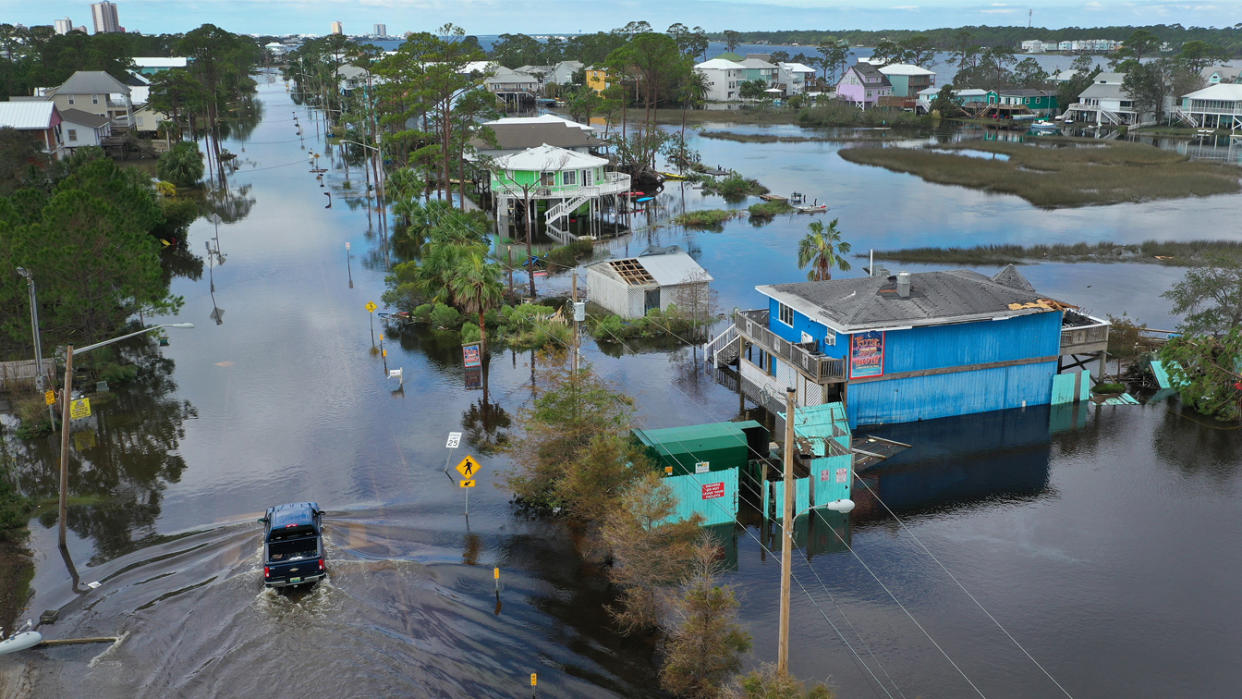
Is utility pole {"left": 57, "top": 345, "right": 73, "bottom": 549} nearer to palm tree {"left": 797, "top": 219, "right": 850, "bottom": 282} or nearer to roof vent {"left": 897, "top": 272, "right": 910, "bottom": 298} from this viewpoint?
roof vent {"left": 897, "top": 272, "right": 910, "bottom": 298}

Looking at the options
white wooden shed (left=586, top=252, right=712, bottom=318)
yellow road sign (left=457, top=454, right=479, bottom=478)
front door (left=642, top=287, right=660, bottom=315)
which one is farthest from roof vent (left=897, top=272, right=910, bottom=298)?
yellow road sign (left=457, top=454, right=479, bottom=478)

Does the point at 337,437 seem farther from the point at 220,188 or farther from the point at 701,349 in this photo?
the point at 220,188

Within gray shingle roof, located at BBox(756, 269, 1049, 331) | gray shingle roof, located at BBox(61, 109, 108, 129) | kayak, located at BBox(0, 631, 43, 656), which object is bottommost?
kayak, located at BBox(0, 631, 43, 656)

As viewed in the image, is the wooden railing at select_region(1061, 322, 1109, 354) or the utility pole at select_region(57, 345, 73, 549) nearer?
the utility pole at select_region(57, 345, 73, 549)

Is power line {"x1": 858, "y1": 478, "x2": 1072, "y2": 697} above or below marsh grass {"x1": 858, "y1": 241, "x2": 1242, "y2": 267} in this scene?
below

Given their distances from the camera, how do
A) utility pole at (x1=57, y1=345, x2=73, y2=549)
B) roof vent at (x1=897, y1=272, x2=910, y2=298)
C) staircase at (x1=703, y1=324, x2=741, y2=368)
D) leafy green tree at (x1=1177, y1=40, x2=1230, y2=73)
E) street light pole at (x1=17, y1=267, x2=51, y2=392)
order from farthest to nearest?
leafy green tree at (x1=1177, y1=40, x2=1230, y2=73), staircase at (x1=703, y1=324, x2=741, y2=368), roof vent at (x1=897, y1=272, x2=910, y2=298), street light pole at (x1=17, y1=267, x2=51, y2=392), utility pole at (x1=57, y1=345, x2=73, y2=549)

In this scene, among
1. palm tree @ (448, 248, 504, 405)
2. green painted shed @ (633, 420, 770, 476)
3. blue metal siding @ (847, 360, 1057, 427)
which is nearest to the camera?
green painted shed @ (633, 420, 770, 476)

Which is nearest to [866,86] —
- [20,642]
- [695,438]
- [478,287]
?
[478,287]

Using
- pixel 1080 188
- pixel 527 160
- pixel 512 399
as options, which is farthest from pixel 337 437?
pixel 1080 188
